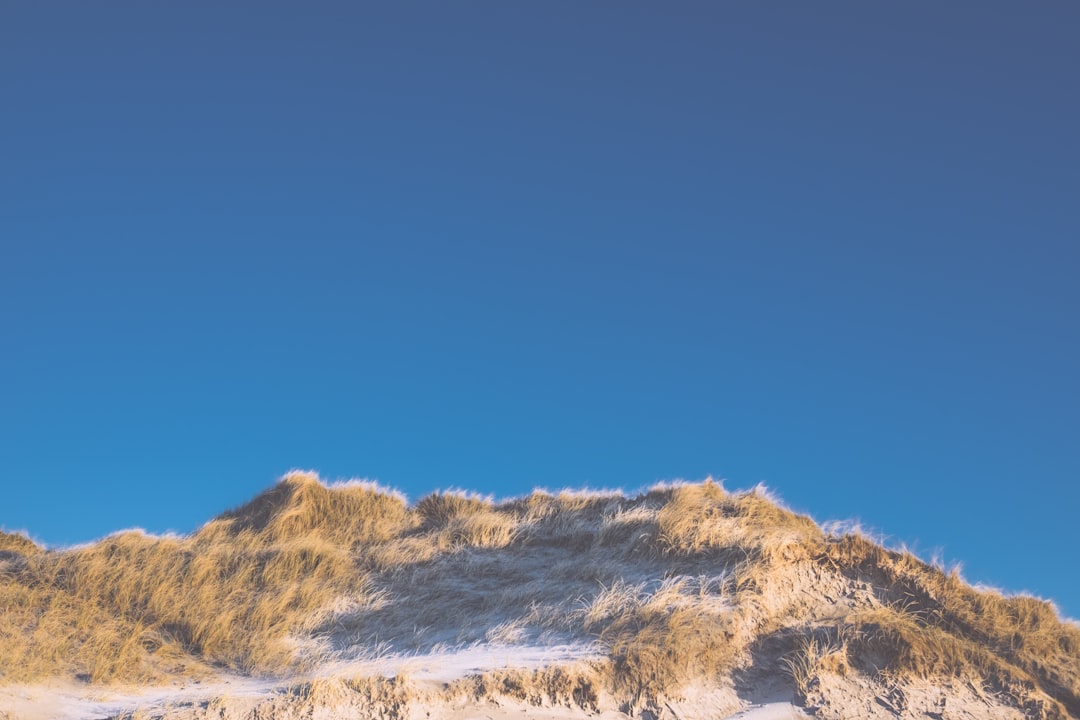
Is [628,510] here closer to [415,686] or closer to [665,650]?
[665,650]

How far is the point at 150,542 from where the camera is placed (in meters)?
14.6

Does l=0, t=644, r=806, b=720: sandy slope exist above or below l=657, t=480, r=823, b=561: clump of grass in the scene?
below

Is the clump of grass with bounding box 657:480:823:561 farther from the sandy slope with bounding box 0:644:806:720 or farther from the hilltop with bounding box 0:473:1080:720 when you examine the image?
the sandy slope with bounding box 0:644:806:720

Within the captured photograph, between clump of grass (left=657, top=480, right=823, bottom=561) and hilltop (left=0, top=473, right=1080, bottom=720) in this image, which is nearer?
hilltop (left=0, top=473, right=1080, bottom=720)

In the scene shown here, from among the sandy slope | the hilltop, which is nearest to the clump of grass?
the hilltop

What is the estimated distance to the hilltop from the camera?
9594 millimetres

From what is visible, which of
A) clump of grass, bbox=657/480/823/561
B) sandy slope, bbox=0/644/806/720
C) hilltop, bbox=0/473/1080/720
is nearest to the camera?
sandy slope, bbox=0/644/806/720

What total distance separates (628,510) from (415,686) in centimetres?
570

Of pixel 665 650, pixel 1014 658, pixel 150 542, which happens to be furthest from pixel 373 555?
pixel 1014 658

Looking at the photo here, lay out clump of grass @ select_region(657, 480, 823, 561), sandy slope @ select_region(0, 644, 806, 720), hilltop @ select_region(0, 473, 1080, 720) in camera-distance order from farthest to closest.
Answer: clump of grass @ select_region(657, 480, 823, 561), hilltop @ select_region(0, 473, 1080, 720), sandy slope @ select_region(0, 644, 806, 720)

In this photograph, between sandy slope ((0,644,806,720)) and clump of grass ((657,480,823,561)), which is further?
clump of grass ((657,480,823,561))

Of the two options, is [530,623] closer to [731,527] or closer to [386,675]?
[386,675]

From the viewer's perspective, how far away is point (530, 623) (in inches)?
437

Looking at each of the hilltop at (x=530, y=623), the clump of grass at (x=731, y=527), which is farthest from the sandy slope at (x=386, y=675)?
the clump of grass at (x=731, y=527)
